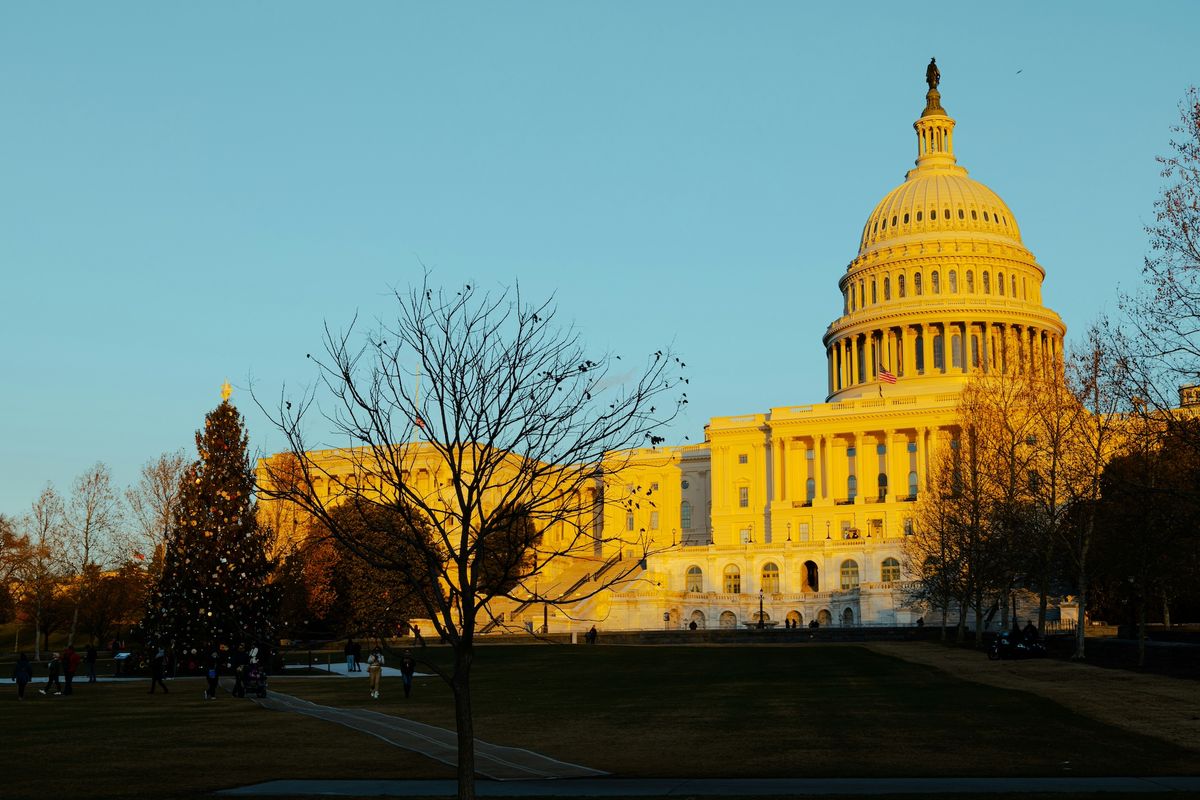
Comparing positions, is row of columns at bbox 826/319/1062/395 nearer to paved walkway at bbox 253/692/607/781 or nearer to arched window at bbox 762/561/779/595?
arched window at bbox 762/561/779/595

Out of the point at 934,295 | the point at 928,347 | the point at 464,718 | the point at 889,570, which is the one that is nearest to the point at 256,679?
the point at 464,718

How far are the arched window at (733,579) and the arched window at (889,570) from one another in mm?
12503

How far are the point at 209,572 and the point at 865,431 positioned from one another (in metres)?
87.3

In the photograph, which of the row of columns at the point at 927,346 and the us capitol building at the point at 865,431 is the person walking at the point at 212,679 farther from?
the row of columns at the point at 927,346

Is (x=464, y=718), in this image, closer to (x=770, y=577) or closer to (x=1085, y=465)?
(x=1085, y=465)

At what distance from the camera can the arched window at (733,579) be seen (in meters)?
119

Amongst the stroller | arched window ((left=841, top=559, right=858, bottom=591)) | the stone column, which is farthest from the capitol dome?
Result: the stroller

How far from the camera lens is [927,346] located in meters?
148

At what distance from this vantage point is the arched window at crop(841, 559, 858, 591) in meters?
114

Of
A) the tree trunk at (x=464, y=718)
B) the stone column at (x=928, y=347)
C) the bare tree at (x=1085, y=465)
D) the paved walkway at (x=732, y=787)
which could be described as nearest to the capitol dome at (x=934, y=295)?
the stone column at (x=928, y=347)

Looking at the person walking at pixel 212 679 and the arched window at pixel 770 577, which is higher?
the arched window at pixel 770 577

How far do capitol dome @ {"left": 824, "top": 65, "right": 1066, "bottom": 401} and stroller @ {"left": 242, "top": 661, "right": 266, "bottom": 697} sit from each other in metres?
105

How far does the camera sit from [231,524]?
6091 centimetres

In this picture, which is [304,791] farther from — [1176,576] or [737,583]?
[737,583]
